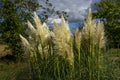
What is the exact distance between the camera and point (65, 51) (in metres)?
5.55

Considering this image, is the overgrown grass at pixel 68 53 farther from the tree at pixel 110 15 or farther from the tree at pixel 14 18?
the tree at pixel 110 15

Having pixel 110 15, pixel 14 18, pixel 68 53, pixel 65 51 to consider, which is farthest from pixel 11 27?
pixel 68 53

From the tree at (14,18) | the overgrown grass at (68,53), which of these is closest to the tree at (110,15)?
the tree at (14,18)

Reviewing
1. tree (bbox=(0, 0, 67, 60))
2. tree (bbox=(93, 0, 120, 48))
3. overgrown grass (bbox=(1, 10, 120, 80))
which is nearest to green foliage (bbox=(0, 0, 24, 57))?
tree (bbox=(0, 0, 67, 60))

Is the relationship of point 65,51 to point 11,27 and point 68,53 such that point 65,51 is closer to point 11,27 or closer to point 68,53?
point 68,53

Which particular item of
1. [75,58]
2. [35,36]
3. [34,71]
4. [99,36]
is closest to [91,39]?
[99,36]

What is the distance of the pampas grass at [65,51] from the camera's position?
5555 mm

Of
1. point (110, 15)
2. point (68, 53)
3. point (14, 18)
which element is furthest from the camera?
point (110, 15)

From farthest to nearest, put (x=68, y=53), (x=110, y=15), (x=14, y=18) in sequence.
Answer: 1. (x=110, y=15)
2. (x=14, y=18)
3. (x=68, y=53)

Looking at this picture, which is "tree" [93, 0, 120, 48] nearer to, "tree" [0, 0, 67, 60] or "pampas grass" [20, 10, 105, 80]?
"tree" [0, 0, 67, 60]

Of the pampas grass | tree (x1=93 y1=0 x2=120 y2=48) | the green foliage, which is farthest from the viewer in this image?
tree (x1=93 y1=0 x2=120 y2=48)

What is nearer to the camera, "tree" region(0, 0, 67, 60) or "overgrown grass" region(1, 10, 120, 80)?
"overgrown grass" region(1, 10, 120, 80)

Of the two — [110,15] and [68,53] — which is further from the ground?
[110,15]

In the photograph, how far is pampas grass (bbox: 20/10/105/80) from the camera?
18.2ft
